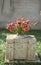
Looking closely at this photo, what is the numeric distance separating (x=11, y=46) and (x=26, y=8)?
599cm

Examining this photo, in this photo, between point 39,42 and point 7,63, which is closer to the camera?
point 7,63

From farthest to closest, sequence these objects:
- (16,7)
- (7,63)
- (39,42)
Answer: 1. (16,7)
2. (39,42)
3. (7,63)

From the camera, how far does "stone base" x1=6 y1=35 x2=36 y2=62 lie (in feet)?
21.9

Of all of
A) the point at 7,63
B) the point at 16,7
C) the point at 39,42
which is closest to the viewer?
the point at 7,63

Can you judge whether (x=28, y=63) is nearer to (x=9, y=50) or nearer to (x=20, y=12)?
(x=9, y=50)

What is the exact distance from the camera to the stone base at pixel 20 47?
6.68 m

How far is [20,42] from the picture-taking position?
669 cm

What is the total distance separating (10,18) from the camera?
12586 mm

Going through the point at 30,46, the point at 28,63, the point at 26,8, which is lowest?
the point at 28,63

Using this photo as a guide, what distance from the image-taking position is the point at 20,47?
6711mm

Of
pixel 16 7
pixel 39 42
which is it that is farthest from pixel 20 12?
pixel 39 42

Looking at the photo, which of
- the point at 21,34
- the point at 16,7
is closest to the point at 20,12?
the point at 16,7

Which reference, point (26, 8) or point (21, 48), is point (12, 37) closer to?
point (21, 48)

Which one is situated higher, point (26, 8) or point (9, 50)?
point (26, 8)
